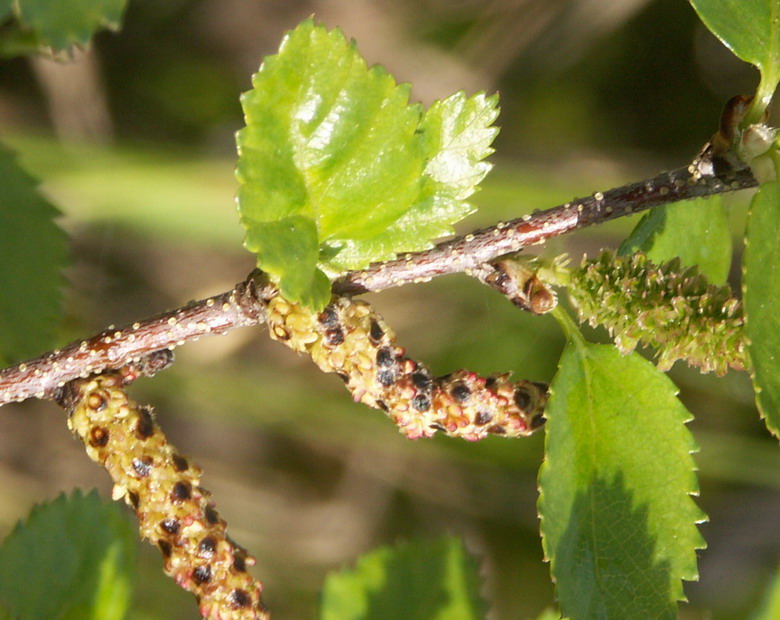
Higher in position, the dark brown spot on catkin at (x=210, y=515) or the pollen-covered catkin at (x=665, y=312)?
the pollen-covered catkin at (x=665, y=312)

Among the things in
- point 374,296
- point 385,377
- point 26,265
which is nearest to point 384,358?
point 385,377

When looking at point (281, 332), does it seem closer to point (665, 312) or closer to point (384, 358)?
point (384, 358)

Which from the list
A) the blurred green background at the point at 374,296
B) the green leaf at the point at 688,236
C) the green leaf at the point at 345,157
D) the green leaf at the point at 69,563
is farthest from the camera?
the blurred green background at the point at 374,296

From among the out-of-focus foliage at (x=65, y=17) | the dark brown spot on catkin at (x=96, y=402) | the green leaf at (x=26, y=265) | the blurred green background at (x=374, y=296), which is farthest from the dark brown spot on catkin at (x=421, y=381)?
the blurred green background at (x=374, y=296)

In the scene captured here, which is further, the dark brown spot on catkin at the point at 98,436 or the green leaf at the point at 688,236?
the green leaf at the point at 688,236

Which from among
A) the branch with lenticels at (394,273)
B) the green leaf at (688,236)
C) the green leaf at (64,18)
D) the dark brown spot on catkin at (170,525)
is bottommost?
the dark brown spot on catkin at (170,525)

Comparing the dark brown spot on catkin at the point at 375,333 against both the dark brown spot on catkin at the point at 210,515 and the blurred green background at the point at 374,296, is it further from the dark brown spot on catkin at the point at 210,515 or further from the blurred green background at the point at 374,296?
the blurred green background at the point at 374,296
